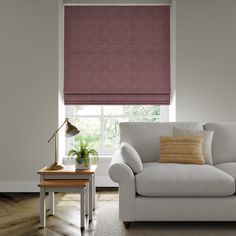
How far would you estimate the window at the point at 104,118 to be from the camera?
596 centimetres

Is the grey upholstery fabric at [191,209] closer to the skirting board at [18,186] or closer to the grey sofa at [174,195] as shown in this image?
the grey sofa at [174,195]

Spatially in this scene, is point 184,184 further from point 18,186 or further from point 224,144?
point 18,186

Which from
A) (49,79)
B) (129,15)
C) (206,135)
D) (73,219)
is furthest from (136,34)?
(73,219)

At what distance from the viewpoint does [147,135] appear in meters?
4.62

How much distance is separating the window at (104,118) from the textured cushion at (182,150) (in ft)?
5.19

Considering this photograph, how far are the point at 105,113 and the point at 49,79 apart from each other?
1051 millimetres

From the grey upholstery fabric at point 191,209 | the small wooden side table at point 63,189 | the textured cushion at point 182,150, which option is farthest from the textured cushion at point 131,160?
the textured cushion at point 182,150

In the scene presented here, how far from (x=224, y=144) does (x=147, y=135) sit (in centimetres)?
91

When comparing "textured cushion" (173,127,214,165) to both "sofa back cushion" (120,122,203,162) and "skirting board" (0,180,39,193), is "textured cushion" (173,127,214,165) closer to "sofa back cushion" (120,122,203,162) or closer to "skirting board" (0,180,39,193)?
"sofa back cushion" (120,122,203,162)

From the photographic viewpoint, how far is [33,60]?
543 cm

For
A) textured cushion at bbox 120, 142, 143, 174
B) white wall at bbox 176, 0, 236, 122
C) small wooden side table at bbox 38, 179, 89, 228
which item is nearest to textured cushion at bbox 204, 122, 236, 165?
white wall at bbox 176, 0, 236, 122

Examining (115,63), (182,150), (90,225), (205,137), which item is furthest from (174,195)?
(115,63)

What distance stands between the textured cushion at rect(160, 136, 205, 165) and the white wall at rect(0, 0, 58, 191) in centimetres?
177

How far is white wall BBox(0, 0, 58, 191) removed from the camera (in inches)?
213
